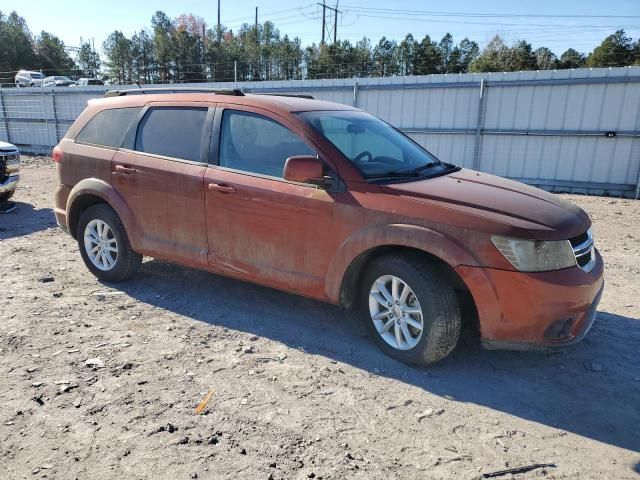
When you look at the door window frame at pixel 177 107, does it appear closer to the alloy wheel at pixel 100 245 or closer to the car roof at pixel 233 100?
the car roof at pixel 233 100

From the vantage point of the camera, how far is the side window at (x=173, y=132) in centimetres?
442

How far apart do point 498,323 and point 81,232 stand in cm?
413

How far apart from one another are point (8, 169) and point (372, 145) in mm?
6999

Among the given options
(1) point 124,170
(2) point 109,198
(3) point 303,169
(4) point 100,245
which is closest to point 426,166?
(3) point 303,169

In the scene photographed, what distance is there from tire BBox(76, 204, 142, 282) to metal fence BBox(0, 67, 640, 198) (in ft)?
29.1

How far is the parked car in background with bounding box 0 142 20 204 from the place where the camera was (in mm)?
8273

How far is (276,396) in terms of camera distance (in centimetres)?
321

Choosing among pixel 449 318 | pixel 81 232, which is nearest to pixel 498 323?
pixel 449 318

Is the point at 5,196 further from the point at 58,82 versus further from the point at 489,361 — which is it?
the point at 58,82

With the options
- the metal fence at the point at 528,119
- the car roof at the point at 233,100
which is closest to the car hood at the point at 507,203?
the car roof at the point at 233,100

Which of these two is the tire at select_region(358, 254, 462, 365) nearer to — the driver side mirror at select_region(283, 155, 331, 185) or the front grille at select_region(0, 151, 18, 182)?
the driver side mirror at select_region(283, 155, 331, 185)

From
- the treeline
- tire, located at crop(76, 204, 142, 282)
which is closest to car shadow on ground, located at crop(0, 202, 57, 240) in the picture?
tire, located at crop(76, 204, 142, 282)

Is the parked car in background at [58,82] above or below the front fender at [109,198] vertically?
above

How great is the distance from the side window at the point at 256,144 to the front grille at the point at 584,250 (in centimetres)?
194
